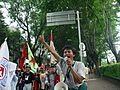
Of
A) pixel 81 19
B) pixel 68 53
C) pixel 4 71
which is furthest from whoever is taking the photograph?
pixel 81 19

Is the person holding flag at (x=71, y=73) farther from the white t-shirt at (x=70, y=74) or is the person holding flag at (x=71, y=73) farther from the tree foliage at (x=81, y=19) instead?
the tree foliage at (x=81, y=19)

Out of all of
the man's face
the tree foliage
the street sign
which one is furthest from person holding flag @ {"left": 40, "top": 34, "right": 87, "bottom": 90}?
the tree foliage

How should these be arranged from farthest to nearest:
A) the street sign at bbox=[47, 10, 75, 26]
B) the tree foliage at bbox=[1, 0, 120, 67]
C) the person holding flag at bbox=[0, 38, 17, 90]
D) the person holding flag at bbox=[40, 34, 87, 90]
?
1. the tree foliage at bbox=[1, 0, 120, 67]
2. the street sign at bbox=[47, 10, 75, 26]
3. the person holding flag at bbox=[0, 38, 17, 90]
4. the person holding flag at bbox=[40, 34, 87, 90]

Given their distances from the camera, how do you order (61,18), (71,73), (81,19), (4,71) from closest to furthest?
(71,73), (4,71), (61,18), (81,19)

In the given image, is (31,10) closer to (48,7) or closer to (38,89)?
(48,7)

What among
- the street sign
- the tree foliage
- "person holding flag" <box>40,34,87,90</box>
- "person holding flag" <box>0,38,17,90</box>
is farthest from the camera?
the tree foliage

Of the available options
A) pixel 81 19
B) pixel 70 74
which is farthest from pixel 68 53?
pixel 81 19

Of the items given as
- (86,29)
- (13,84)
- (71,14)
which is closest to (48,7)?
(71,14)

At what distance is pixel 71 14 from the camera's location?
2053 cm

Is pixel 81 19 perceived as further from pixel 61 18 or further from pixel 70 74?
pixel 70 74

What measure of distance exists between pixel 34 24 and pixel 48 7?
52.6 feet

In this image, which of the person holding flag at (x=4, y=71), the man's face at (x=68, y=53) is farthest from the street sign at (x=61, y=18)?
the man's face at (x=68, y=53)

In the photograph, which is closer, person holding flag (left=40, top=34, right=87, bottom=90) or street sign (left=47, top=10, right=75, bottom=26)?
person holding flag (left=40, top=34, right=87, bottom=90)

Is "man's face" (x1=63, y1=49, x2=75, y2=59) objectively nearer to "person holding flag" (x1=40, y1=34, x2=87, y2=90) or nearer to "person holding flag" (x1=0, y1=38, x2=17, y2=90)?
"person holding flag" (x1=40, y1=34, x2=87, y2=90)
